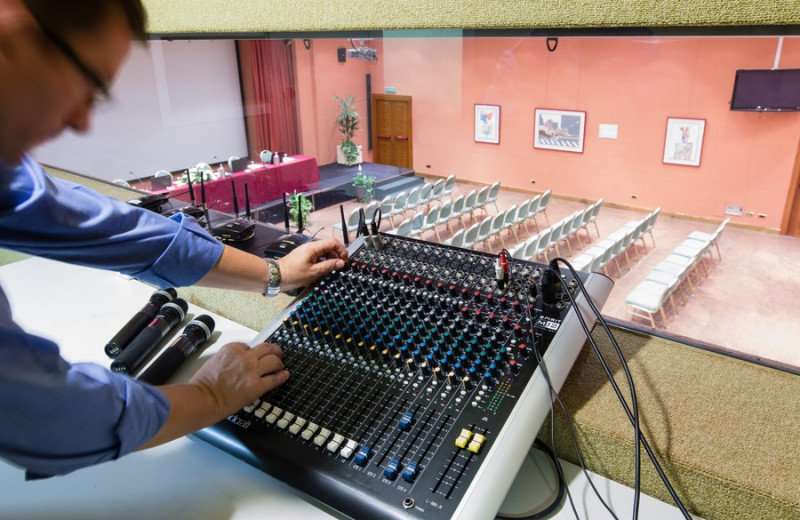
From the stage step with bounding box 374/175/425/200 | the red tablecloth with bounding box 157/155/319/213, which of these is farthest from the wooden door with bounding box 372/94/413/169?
the red tablecloth with bounding box 157/155/319/213

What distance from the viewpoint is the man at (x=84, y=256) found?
400 millimetres

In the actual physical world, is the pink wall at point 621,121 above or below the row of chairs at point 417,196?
above

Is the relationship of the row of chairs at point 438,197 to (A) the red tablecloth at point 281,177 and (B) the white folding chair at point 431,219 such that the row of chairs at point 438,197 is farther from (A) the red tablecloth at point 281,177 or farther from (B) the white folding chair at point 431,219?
(A) the red tablecloth at point 281,177

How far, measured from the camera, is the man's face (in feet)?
1.26

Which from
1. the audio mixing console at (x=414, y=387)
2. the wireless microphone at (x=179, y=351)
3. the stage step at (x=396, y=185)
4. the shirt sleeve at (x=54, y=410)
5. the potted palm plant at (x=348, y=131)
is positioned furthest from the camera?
the potted palm plant at (x=348, y=131)

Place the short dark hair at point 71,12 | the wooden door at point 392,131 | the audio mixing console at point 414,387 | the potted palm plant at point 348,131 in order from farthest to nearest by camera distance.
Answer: the potted palm plant at point 348,131
the wooden door at point 392,131
the audio mixing console at point 414,387
the short dark hair at point 71,12

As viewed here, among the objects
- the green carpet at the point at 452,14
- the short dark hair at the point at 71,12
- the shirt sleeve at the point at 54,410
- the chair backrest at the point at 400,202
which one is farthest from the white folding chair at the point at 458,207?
the short dark hair at the point at 71,12

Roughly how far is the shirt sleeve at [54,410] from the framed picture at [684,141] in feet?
11.4

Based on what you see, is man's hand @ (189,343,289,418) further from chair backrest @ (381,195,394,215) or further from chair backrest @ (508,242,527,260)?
chair backrest @ (381,195,394,215)

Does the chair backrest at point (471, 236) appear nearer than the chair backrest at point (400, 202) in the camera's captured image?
Yes

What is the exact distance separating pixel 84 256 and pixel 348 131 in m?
2.99

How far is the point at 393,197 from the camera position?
158 inches

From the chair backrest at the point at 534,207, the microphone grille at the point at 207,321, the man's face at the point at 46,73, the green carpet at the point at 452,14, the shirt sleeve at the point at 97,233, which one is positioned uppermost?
the green carpet at the point at 452,14

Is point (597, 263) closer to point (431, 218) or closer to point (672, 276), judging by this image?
point (672, 276)
